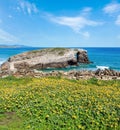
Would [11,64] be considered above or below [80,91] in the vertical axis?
below

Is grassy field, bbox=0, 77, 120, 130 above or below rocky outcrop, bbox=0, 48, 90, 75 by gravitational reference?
above

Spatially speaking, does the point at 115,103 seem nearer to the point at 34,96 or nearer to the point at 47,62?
the point at 34,96

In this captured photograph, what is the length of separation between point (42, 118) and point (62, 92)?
2.52 meters

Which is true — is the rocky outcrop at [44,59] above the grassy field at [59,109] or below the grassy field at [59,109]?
below

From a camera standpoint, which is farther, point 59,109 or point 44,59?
point 44,59

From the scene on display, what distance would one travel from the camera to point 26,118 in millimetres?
9305

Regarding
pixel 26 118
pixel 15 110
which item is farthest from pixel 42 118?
pixel 15 110

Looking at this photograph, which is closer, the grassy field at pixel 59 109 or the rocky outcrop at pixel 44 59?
the grassy field at pixel 59 109

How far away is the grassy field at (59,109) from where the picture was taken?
8670 mm

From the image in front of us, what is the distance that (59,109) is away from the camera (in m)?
9.59

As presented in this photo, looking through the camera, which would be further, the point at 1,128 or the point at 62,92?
the point at 62,92

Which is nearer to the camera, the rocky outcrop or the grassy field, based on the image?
the grassy field

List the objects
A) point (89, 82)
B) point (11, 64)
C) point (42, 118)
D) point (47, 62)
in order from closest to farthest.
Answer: point (42, 118) < point (89, 82) < point (11, 64) < point (47, 62)

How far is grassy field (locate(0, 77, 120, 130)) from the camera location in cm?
867
